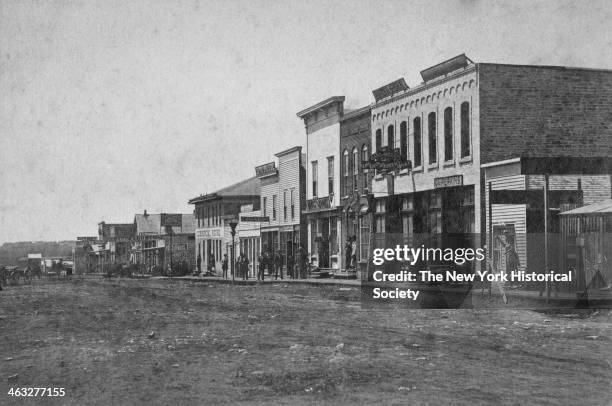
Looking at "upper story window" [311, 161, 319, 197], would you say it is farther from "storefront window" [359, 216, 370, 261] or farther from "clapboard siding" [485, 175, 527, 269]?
"clapboard siding" [485, 175, 527, 269]

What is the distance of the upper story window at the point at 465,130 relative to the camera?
3178 centimetres

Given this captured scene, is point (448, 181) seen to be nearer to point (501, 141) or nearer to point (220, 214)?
point (501, 141)

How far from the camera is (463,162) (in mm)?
32031

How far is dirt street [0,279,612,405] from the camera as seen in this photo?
8719 mm

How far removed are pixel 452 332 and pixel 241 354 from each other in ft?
13.7

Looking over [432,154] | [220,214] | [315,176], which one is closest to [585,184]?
[432,154]

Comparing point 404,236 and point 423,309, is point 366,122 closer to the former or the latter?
point 404,236

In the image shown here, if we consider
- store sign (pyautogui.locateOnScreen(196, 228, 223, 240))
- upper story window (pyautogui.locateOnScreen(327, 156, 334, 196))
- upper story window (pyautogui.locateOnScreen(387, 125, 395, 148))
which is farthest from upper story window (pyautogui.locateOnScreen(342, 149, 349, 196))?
store sign (pyautogui.locateOnScreen(196, 228, 223, 240))

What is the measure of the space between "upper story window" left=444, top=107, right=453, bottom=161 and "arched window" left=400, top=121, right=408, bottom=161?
3345 mm

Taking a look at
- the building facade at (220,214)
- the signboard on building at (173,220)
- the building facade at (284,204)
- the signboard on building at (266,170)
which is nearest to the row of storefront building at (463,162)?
the building facade at (284,204)

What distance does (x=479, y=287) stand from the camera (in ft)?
84.4

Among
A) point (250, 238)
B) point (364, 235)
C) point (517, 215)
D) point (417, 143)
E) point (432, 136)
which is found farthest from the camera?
point (250, 238)

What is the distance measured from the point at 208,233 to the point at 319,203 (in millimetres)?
22964

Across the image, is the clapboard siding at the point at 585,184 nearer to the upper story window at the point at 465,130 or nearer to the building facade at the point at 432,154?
the building facade at the point at 432,154
